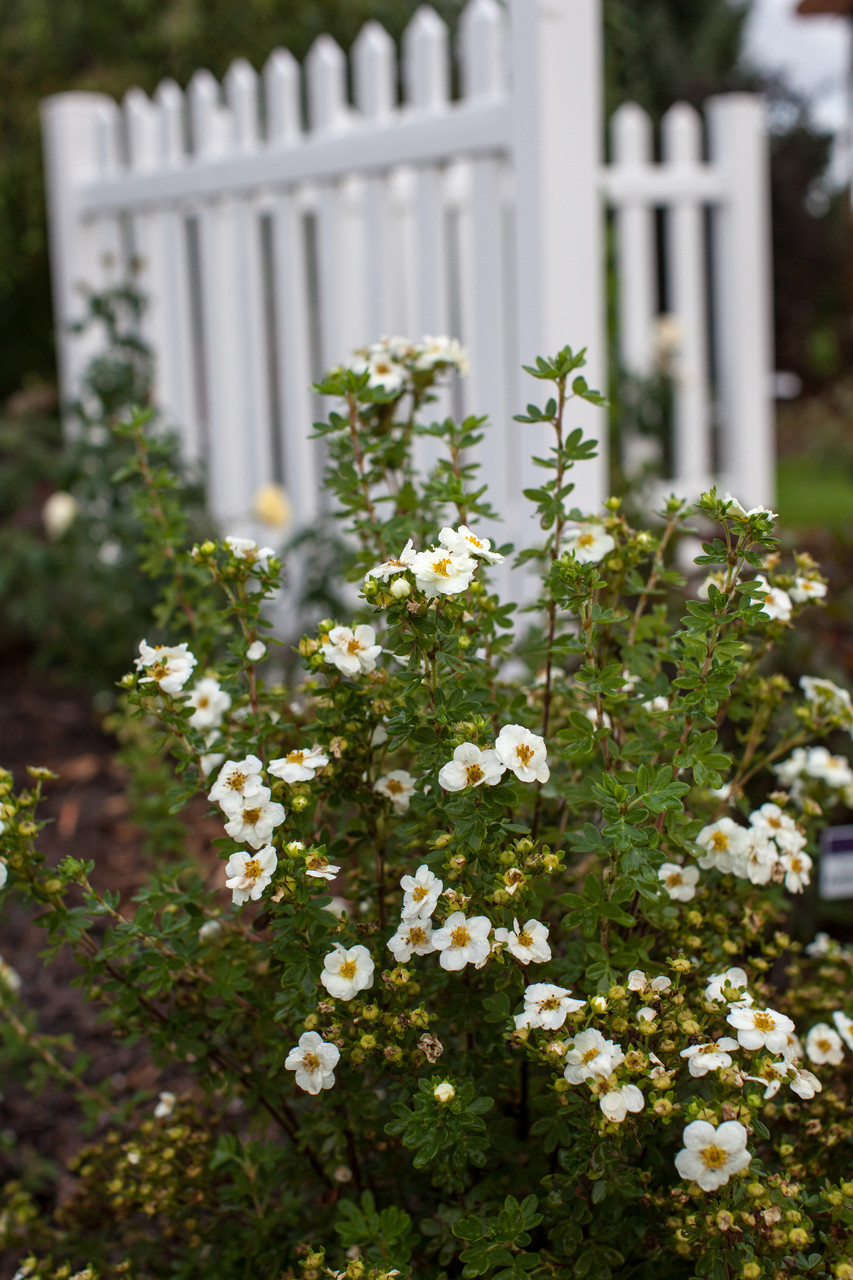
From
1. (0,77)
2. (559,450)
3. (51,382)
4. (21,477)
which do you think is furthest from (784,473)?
(559,450)

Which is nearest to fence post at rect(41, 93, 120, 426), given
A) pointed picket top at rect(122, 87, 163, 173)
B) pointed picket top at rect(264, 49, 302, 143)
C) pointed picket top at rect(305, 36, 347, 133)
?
pointed picket top at rect(122, 87, 163, 173)

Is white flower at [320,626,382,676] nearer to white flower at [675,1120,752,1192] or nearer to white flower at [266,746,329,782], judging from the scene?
white flower at [266,746,329,782]

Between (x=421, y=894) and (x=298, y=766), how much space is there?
15 centimetres

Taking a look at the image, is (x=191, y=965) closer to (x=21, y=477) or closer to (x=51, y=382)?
(x=21, y=477)

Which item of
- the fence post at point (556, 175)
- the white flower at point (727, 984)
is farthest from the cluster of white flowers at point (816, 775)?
the fence post at point (556, 175)

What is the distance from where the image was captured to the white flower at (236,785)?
3.40ft

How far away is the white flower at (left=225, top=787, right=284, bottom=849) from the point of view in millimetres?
1032

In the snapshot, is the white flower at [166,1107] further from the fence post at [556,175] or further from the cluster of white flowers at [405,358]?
the fence post at [556,175]

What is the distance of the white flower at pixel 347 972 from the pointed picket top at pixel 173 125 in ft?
10.1

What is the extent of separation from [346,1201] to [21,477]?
290 cm

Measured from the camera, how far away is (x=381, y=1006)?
1057 mm

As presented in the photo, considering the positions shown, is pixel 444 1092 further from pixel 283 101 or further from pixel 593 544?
pixel 283 101

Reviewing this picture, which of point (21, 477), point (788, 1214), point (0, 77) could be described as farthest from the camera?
point (0, 77)

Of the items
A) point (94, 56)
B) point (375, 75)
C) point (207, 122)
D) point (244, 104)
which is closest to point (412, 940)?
point (375, 75)
